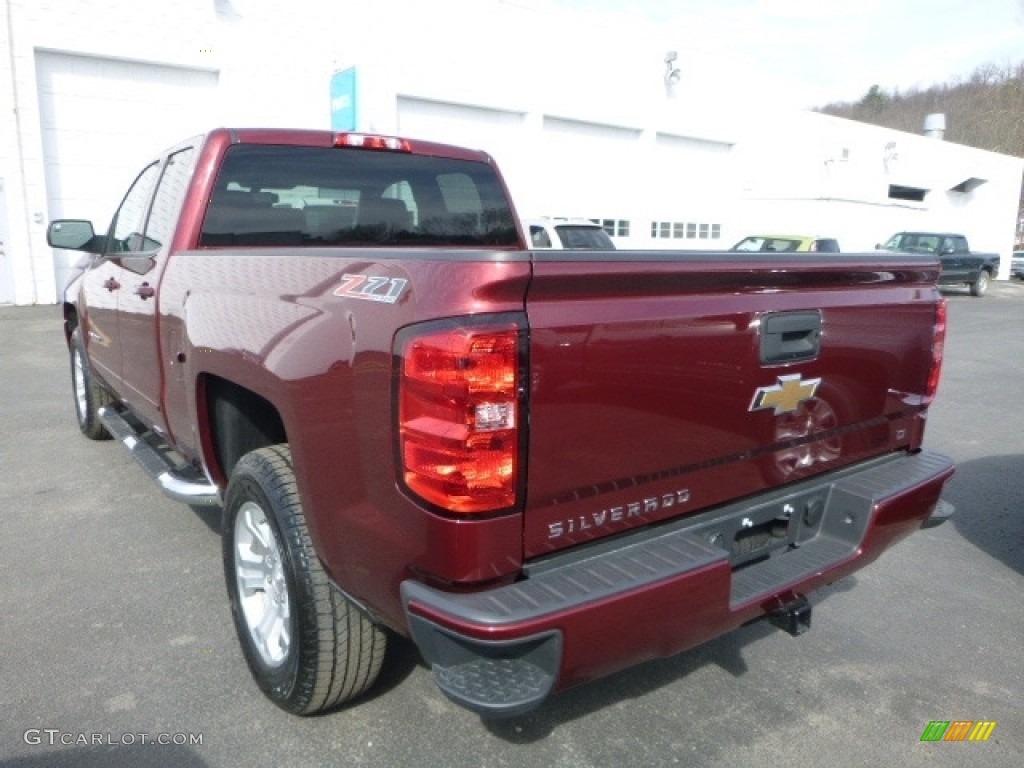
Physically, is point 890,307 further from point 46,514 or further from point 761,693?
point 46,514

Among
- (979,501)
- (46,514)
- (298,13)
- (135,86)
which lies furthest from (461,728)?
(298,13)

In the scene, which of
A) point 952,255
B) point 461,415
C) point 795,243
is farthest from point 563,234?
point 952,255

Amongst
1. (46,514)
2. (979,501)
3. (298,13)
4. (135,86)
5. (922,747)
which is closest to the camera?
(922,747)

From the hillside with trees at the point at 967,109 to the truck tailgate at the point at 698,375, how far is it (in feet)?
175

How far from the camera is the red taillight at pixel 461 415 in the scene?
6.10 feet

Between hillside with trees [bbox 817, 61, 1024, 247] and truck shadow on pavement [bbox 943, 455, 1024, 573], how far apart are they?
49936 millimetres

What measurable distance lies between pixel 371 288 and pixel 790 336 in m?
1.27

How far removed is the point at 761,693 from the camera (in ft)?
9.55

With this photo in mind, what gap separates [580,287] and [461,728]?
1577 millimetres

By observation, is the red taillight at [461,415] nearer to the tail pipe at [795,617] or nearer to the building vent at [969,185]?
the tail pipe at [795,617]

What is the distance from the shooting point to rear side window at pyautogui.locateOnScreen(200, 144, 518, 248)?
142 inches

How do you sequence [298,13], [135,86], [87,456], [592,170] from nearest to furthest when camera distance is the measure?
[87,456]
[135,86]
[298,13]
[592,170]

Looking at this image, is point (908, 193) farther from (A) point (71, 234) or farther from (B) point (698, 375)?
(B) point (698, 375)

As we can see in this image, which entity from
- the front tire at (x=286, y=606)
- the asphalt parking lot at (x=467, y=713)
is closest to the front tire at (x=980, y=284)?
the asphalt parking lot at (x=467, y=713)
